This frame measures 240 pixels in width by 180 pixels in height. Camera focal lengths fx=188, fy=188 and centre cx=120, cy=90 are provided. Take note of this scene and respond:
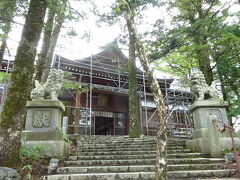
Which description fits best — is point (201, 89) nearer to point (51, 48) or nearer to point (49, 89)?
point (49, 89)

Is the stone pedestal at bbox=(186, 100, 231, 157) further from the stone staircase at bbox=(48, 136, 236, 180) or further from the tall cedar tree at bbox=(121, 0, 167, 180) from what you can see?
the tall cedar tree at bbox=(121, 0, 167, 180)

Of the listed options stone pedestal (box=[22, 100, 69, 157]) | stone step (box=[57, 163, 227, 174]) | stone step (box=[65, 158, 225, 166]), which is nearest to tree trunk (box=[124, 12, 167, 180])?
stone step (box=[57, 163, 227, 174])

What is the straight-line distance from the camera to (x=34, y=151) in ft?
15.3

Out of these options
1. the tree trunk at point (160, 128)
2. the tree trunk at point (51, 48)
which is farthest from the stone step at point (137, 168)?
the tree trunk at point (51, 48)

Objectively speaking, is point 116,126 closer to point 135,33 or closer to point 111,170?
point 111,170

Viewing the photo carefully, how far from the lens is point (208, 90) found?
20.0ft

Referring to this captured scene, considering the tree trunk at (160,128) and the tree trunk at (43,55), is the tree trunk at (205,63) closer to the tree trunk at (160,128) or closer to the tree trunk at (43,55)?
the tree trunk at (160,128)

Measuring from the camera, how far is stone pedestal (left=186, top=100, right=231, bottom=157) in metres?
5.10

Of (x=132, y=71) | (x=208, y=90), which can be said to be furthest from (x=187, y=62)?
(x=208, y=90)

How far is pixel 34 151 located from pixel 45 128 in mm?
723

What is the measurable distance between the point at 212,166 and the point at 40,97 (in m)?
4.92

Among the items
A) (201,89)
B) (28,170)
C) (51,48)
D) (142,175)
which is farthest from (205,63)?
(28,170)

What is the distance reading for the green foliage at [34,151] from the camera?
4498 millimetres

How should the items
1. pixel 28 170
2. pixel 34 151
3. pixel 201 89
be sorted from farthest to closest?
pixel 201 89
pixel 34 151
pixel 28 170
